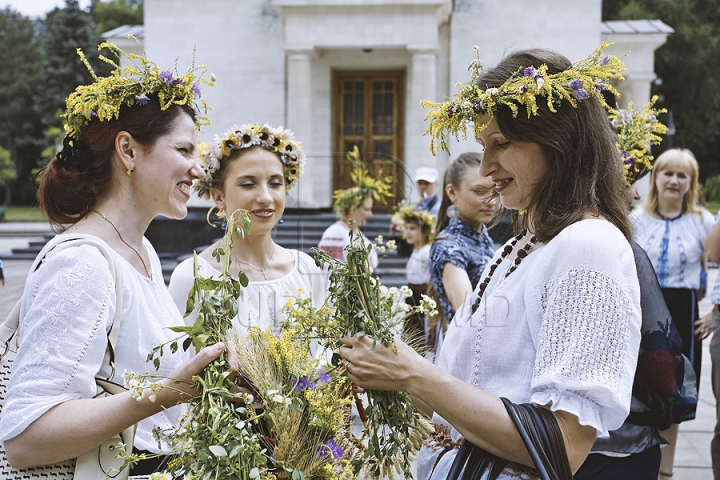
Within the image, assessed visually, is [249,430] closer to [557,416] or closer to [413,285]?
[557,416]

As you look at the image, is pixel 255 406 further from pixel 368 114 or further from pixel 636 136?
pixel 368 114

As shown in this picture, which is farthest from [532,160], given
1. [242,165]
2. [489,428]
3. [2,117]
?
[2,117]

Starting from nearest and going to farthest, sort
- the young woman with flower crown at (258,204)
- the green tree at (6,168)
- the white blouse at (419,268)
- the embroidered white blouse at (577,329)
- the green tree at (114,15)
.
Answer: the embroidered white blouse at (577,329), the young woman with flower crown at (258,204), the white blouse at (419,268), the green tree at (6,168), the green tree at (114,15)

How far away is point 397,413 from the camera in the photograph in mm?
2043

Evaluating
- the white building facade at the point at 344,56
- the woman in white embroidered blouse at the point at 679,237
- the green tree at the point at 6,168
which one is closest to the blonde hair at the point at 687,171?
the woman in white embroidered blouse at the point at 679,237

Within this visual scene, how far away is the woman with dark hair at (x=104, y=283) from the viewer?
74.3 inches

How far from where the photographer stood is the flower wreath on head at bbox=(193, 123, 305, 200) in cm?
362

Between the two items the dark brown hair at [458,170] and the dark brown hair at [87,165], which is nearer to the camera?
the dark brown hair at [87,165]

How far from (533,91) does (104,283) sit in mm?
1323

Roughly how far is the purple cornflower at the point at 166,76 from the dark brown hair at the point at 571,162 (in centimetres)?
111

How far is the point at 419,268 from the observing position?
22.8 ft

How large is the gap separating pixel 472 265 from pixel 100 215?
91.5 inches

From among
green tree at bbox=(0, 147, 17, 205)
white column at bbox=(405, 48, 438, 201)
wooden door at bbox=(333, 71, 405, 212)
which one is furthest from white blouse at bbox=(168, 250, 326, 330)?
green tree at bbox=(0, 147, 17, 205)

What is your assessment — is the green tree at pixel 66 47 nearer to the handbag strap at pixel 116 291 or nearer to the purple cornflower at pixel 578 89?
the handbag strap at pixel 116 291
